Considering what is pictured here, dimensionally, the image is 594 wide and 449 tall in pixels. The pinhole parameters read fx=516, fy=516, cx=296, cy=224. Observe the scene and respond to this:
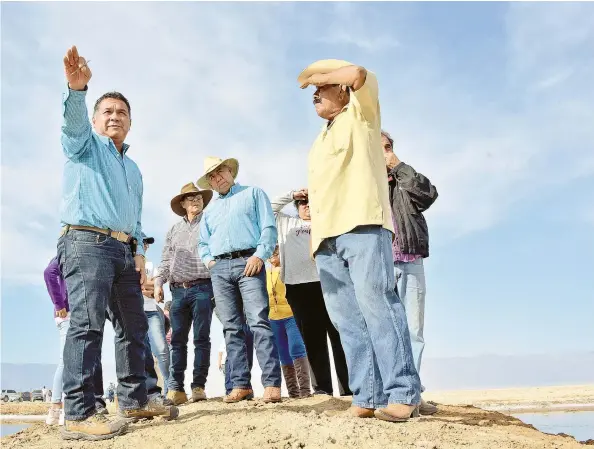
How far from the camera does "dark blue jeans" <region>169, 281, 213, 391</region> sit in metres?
5.79

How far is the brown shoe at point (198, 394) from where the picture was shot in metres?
5.55

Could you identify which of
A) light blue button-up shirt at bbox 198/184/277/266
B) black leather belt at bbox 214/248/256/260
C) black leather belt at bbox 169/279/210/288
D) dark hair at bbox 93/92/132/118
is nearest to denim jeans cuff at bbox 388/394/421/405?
light blue button-up shirt at bbox 198/184/277/266

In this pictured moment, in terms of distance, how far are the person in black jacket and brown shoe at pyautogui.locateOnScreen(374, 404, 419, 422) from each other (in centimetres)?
136

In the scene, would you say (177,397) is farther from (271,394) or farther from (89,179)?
(89,179)

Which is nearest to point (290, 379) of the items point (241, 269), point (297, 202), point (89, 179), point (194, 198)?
point (241, 269)

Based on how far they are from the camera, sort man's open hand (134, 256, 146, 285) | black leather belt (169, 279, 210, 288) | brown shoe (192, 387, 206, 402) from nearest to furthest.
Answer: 1. man's open hand (134, 256, 146, 285)
2. brown shoe (192, 387, 206, 402)
3. black leather belt (169, 279, 210, 288)

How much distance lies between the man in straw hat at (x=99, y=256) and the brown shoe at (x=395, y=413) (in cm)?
173

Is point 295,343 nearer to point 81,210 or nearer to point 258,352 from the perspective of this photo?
point 258,352

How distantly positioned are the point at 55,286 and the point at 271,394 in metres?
3.07

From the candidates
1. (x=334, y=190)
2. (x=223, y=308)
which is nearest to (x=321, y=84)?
(x=334, y=190)

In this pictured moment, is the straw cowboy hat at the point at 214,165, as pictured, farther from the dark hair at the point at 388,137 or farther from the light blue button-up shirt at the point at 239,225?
the dark hair at the point at 388,137

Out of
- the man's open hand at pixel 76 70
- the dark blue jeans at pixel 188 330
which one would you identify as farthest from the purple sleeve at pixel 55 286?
the man's open hand at pixel 76 70

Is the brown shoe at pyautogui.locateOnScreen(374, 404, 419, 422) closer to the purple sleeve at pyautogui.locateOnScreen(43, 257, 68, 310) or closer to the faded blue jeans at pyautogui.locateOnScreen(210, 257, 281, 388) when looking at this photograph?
the faded blue jeans at pyautogui.locateOnScreen(210, 257, 281, 388)

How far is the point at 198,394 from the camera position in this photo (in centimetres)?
561
